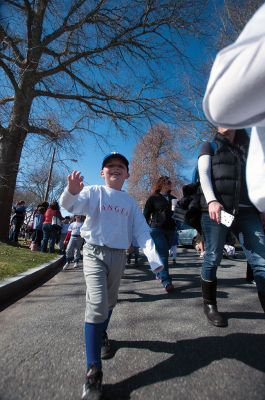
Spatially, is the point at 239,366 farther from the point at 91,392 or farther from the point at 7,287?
the point at 7,287

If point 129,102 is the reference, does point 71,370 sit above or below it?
below

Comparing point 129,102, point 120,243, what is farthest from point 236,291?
point 129,102

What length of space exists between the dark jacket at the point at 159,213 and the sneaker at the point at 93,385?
3363 millimetres

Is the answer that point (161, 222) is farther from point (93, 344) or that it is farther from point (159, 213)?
point (93, 344)

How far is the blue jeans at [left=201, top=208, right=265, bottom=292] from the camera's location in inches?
98.1

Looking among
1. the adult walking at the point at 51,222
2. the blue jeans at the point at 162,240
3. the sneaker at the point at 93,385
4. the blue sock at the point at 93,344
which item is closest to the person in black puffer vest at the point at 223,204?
the blue sock at the point at 93,344

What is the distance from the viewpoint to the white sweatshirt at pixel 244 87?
0.88 meters

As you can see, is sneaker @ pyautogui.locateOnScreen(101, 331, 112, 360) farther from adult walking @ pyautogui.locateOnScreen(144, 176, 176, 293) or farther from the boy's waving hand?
adult walking @ pyautogui.locateOnScreen(144, 176, 176, 293)

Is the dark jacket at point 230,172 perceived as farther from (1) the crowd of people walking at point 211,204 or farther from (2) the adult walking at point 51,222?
(2) the adult walking at point 51,222

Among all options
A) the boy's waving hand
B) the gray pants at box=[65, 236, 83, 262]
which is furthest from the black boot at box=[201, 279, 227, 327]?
the gray pants at box=[65, 236, 83, 262]

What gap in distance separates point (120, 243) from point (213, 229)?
987mm

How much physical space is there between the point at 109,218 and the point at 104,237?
16 centimetres

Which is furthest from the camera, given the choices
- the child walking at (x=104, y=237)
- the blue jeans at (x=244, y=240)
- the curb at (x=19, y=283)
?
the curb at (x=19, y=283)

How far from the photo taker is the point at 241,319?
121 inches
